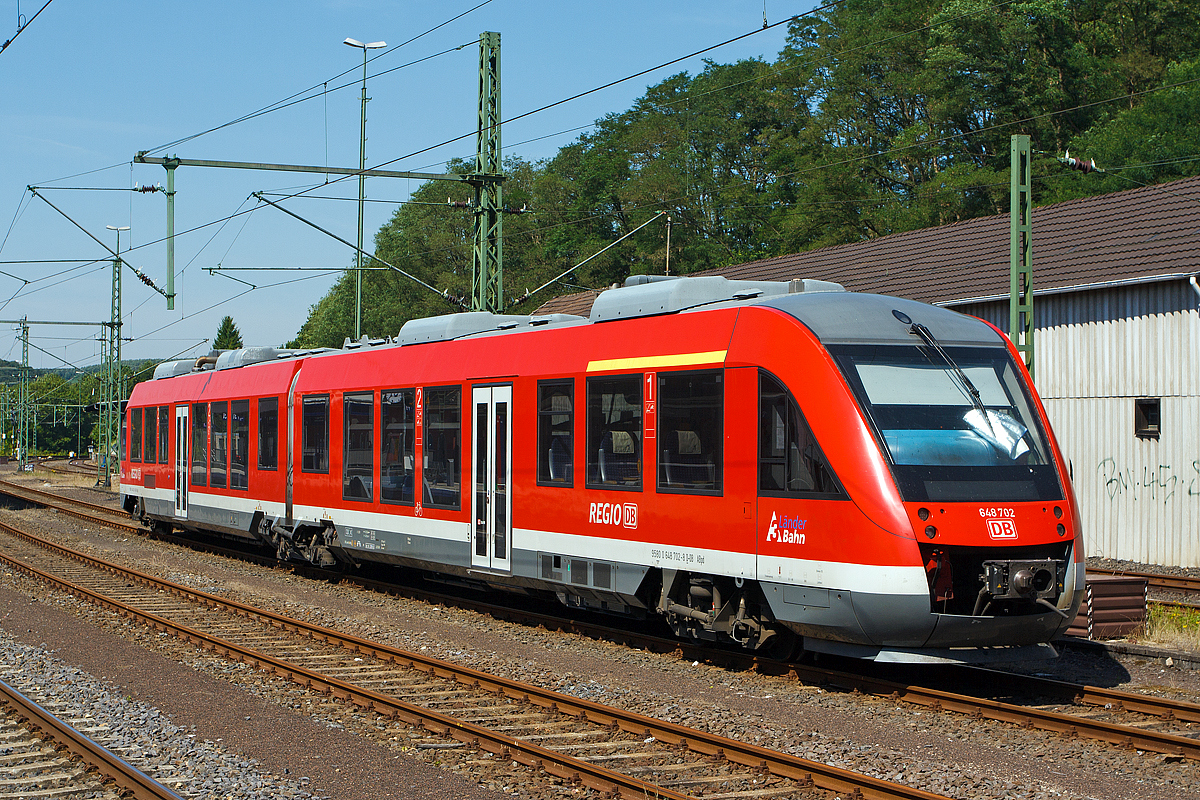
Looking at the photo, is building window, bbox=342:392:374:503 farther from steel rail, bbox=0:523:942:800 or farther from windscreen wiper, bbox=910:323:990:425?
windscreen wiper, bbox=910:323:990:425

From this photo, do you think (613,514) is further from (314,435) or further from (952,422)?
(314,435)

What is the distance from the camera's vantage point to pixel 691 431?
34.7ft

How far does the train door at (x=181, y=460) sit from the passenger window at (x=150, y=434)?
59.0 inches

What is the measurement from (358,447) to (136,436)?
1157 centimetres

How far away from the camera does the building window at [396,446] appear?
1499 cm

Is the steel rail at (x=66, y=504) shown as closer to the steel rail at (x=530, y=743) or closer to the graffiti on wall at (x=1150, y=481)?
the steel rail at (x=530, y=743)

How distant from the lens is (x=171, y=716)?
9047 mm

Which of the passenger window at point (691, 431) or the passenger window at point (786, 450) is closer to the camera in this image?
the passenger window at point (786, 450)

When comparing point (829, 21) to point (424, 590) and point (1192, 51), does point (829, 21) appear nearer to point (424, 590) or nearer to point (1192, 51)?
point (1192, 51)

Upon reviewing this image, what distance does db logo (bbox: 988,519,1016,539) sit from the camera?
28.9 ft

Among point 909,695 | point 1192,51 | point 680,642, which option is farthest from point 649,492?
point 1192,51

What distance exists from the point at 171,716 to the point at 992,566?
6085 millimetres

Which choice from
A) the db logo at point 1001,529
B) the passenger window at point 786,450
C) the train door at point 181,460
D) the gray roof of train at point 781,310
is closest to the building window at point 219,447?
the train door at point 181,460

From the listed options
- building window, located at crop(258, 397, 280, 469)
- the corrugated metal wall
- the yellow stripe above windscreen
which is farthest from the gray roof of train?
the corrugated metal wall
